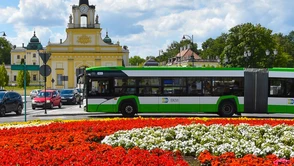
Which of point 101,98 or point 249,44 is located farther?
point 249,44

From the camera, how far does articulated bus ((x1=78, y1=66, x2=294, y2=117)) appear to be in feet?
76.4

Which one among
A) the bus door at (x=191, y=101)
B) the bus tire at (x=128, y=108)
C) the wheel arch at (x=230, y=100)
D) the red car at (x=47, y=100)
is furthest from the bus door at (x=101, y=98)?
the red car at (x=47, y=100)

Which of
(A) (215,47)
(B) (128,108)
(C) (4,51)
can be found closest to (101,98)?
(B) (128,108)

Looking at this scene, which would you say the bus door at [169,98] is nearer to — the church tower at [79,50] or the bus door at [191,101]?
the bus door at [191,101]

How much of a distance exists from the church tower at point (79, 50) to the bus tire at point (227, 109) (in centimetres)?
6133

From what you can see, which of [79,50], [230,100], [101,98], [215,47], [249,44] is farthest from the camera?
[215,47]

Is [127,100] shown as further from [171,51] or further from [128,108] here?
[171,51]

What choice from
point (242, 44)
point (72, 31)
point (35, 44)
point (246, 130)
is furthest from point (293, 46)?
point (246, 130)

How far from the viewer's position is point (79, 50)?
83.9 meters

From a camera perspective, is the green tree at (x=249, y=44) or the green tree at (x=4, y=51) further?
the green tree at (x=4, y=51)

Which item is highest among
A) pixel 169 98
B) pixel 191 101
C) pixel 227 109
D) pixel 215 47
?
pixel 215 47

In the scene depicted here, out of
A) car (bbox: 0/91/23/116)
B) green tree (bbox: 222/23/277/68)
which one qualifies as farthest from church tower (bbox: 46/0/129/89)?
car (bbox: 0/91/23/116)

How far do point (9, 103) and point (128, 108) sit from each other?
9.51 m

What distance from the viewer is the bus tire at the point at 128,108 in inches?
915
